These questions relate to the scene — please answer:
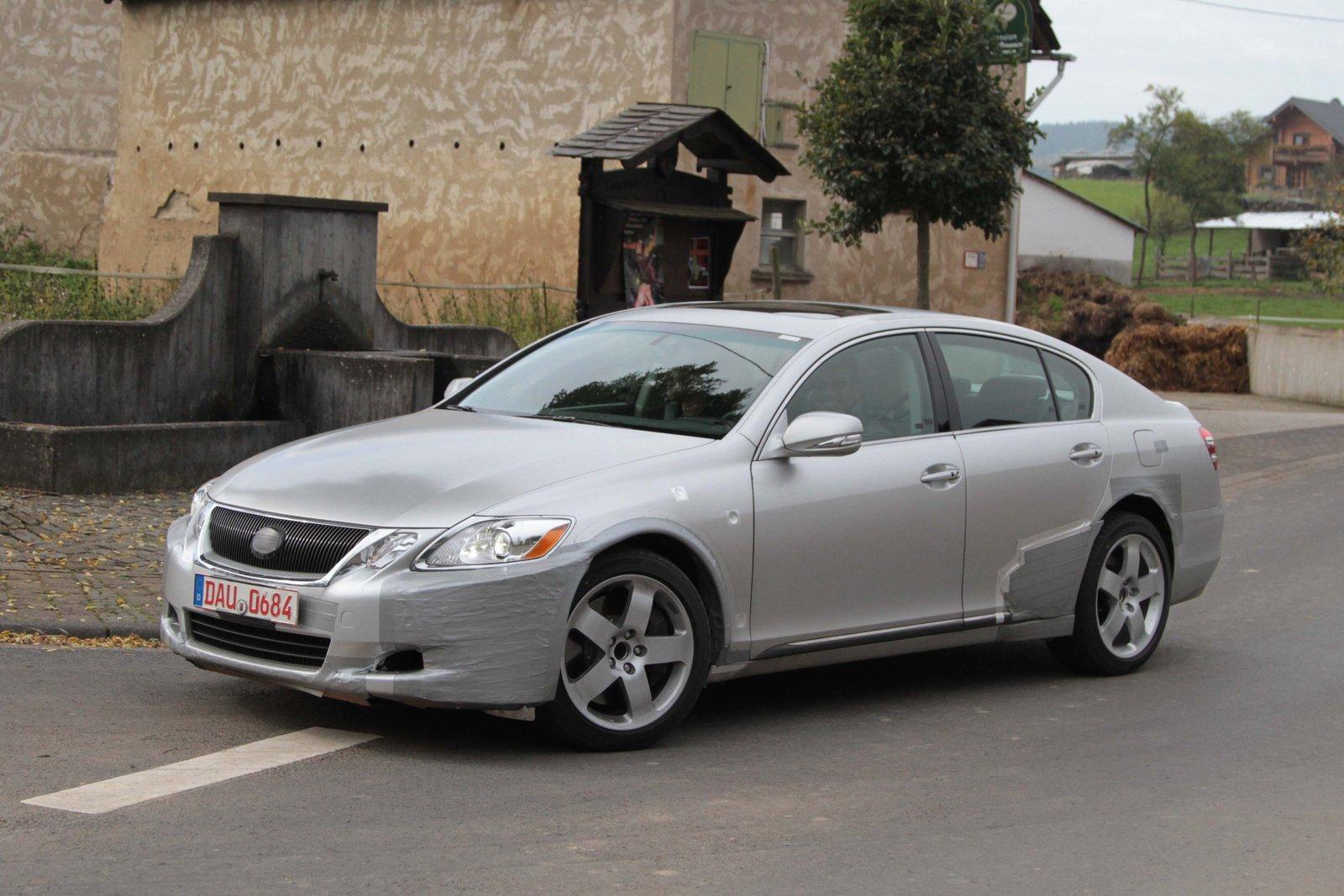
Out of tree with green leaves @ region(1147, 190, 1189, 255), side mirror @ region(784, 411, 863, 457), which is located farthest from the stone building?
tree with green leaves @ region(1147, 190, 1189, 255)

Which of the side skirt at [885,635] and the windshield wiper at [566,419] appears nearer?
the side skirt at [885,635]

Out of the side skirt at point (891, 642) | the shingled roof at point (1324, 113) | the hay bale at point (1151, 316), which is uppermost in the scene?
the shingled roof at point (1324, 113)

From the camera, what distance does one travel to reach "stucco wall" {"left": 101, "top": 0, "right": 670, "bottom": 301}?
1049 inches

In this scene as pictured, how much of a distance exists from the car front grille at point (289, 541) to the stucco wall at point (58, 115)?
29774mm

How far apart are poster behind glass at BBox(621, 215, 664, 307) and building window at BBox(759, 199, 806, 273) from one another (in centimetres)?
1180

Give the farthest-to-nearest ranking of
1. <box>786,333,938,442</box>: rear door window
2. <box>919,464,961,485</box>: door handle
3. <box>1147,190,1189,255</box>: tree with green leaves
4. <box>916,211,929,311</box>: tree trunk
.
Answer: <box>1147,190,1189,255</box>: tree with green leaves
<box>916,211,929,311</box>: tree trunk
<box>919,464,961,485</box>: door handle
<box>786,333,938,442</box>: rear door window

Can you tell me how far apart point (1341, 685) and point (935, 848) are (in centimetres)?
351

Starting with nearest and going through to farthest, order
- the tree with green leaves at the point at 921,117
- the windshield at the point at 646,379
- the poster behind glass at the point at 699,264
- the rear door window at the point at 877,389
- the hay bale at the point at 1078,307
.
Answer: the windshield at the point at 646,379, the rear door window at the point at 877,389, the poster behind glass at the point at 699,264, the tree with green leaves at the point at 921,117, the hay bale at the point at 1078,307

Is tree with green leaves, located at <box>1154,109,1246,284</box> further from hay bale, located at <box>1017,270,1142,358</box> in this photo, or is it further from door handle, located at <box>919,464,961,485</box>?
door handle, located at <box>919,464,961,485</box>

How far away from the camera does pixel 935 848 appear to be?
17.5 ft

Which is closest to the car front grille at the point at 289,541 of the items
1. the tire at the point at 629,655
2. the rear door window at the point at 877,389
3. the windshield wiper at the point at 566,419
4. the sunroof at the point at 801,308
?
the tire at the point at 629,655

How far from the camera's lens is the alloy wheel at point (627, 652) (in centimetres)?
615

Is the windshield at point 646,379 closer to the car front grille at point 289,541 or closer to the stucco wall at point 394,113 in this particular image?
the car front grille at point 289,541

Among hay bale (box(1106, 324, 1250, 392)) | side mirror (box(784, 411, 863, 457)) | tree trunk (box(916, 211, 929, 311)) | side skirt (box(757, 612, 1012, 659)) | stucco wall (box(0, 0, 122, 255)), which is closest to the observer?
side mirror (box(784, 411, 863, 457))
